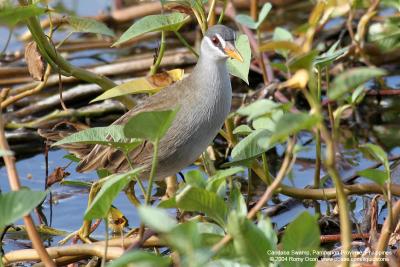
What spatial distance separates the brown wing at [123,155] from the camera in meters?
3.60

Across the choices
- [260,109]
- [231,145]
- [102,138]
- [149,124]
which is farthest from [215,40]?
[260,109]

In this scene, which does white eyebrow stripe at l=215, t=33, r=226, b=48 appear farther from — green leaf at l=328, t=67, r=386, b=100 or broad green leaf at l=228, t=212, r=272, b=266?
green leaf at l=328, t=67, r=386, b=100

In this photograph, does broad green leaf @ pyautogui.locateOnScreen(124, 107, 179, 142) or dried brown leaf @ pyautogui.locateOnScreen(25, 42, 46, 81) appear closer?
broad green leaf @ pyautogui.locateOnScreen(124, 107, 179, 142)

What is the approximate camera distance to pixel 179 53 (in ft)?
18.6

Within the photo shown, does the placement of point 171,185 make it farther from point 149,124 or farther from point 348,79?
point 348,79

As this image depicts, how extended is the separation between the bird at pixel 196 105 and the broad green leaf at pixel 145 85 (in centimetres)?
6

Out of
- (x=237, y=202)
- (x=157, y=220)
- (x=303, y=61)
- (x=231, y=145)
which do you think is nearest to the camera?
(x=157, y=220)

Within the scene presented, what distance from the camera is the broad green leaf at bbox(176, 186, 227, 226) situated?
8.01ft

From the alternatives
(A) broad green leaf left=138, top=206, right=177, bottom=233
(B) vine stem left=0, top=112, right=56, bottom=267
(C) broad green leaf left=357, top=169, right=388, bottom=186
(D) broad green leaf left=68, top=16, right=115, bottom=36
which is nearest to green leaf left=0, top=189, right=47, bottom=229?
(B) vine stem left=0, top=112, right=56, bottom=267

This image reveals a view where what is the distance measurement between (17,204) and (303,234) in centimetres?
78

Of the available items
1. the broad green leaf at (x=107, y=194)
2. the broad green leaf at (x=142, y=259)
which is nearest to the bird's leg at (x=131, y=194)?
the broad green leaf at (x=107, y=194)

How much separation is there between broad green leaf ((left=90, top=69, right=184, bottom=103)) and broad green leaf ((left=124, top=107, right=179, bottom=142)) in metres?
1.07

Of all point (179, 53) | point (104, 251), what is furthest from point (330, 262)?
point (179, 53)

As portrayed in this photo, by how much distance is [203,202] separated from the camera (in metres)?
2.49
